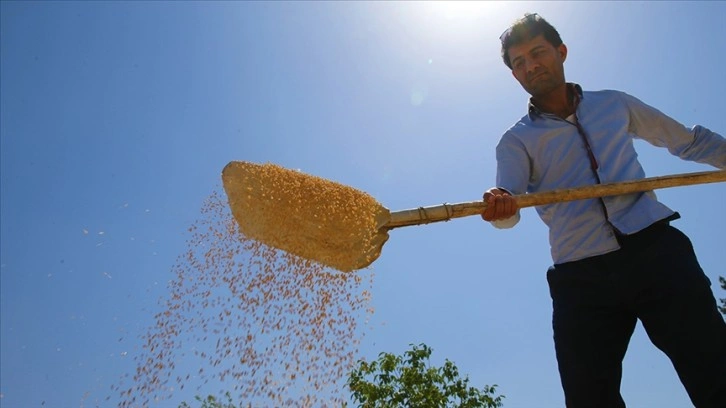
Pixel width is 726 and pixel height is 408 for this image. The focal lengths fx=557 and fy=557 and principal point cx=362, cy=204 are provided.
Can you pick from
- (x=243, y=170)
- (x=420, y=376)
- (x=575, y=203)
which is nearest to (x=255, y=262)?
(x=243, y=170)

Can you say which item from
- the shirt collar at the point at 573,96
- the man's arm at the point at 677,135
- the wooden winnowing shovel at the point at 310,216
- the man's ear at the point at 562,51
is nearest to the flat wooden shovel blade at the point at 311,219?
the wooden winnowing shovel at the point at 310,216

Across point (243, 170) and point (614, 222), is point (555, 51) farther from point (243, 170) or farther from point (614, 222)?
point (243, 170)

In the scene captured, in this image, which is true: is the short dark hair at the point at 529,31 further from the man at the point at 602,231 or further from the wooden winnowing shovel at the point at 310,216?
the wooden winnowing shovel at the point at 310,216

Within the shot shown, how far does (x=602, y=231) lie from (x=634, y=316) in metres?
0.36

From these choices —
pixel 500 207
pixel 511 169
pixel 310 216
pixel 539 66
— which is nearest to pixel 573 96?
pixel 539 66

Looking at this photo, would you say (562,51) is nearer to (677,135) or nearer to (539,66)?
(539,66)

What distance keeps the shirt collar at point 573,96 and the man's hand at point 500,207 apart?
504 mm

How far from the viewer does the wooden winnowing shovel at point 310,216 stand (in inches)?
115

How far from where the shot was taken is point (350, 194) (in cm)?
306

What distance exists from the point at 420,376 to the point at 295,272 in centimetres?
921

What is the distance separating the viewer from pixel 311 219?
2959 mm

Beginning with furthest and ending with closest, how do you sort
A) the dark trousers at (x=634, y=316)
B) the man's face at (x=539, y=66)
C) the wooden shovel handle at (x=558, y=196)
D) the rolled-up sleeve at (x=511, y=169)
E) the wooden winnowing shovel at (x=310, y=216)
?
1. the wooden winnowing shovel at (x=310, y=216)
2. the man's face at (x=539, y=66)
3. the rolled-up sleeve at (x=511, y=169)
4. the wooden shovel handle at (x=558, y=196)
5. the dark trousers at (x=634, y=316)

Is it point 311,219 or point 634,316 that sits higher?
point 311,219

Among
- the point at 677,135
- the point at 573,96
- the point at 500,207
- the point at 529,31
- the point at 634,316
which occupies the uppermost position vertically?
the point at 529,31
